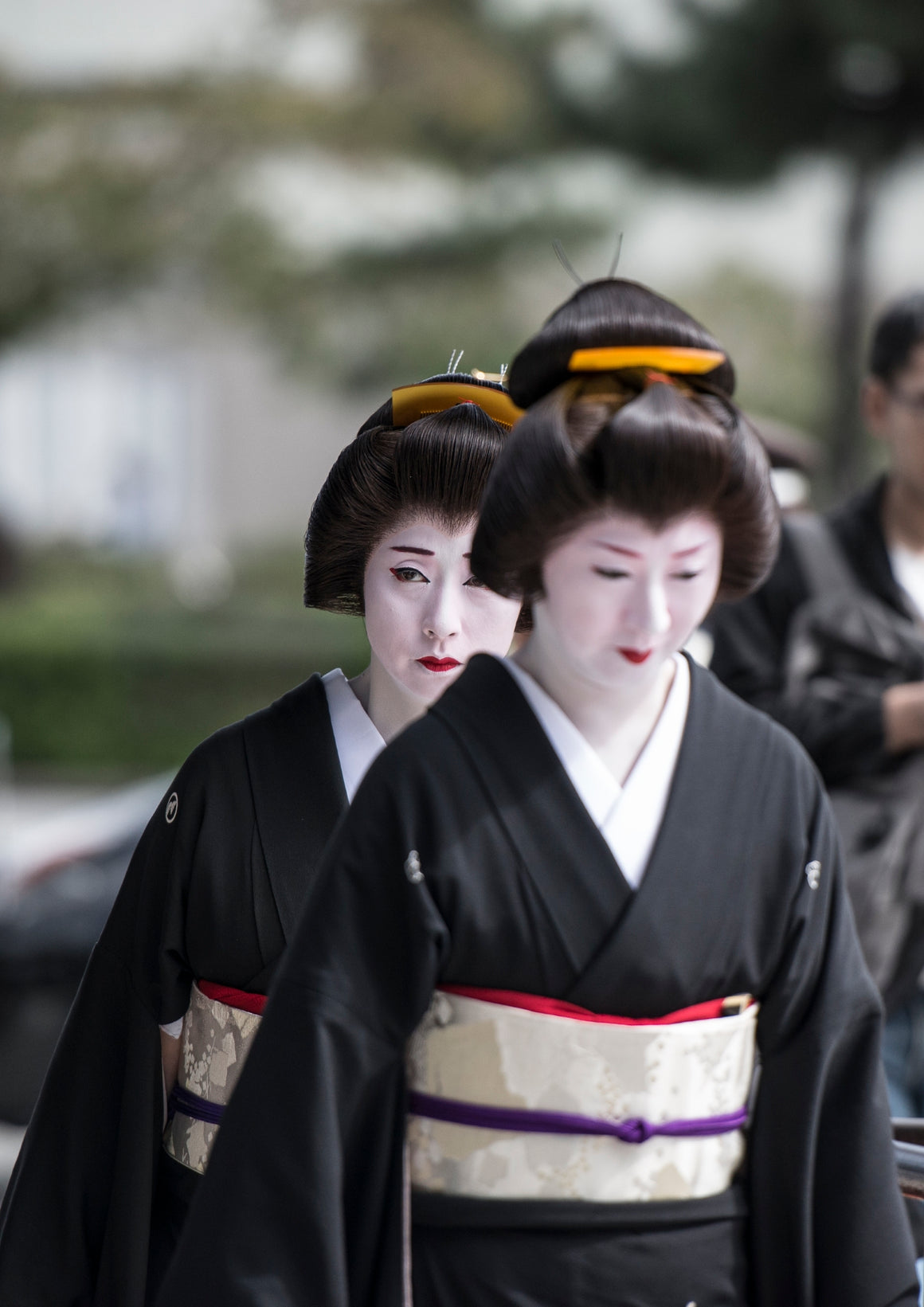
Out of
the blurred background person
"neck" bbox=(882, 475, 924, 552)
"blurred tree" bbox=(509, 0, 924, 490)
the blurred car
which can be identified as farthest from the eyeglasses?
"blurred tree" bbox=(509, 0, 924, 490)

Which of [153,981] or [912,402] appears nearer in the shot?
[153,981]

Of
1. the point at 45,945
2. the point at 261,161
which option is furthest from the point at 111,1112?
the point at 261,161

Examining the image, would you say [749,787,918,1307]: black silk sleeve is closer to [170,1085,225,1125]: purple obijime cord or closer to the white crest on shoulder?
the white crest on shoulder

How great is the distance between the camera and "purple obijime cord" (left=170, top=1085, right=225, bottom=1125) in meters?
1.59

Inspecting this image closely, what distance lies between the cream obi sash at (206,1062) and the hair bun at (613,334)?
0.71 m

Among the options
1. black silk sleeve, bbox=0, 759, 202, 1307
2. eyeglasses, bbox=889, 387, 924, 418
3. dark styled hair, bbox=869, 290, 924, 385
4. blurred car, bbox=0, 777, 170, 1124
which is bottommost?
blurred car, bbox=0, 777, 170, 1124

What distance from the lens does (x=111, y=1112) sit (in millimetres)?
1634

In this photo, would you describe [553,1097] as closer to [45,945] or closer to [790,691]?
[790,691]

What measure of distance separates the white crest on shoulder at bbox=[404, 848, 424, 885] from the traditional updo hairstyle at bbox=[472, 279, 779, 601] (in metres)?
0.26

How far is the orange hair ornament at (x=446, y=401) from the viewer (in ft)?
5.23

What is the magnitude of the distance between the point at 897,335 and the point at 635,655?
1639 mm

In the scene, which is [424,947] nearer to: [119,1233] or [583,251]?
[119,1233]

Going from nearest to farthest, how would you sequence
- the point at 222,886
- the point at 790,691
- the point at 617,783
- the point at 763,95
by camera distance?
1. the point at 617,783
2. the point at 222,886
3. the point at 790,691
4. the point at 763,95

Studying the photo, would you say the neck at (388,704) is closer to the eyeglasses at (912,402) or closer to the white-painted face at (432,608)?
the white-painted face at (432,608)
